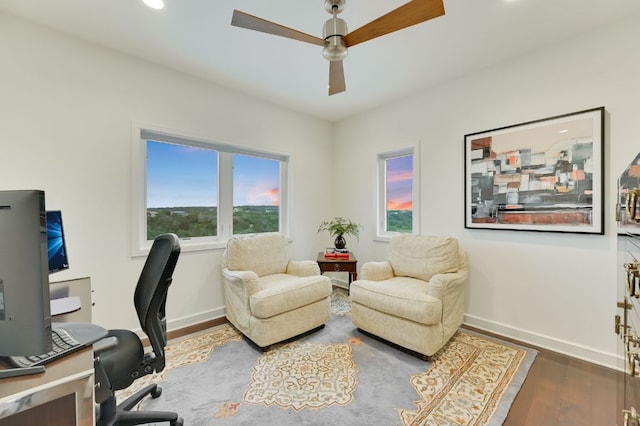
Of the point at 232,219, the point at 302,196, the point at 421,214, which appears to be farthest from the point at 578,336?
the point at 232,219

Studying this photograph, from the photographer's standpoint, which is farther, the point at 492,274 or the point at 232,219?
the point at 232,219

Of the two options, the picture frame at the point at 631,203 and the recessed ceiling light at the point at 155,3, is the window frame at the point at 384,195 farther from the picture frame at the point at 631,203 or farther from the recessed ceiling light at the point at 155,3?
the recessed ceiling light at the point at 155,3

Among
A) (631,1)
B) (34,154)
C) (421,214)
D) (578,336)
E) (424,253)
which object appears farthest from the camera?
(421,214)

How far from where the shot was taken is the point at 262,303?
233cm

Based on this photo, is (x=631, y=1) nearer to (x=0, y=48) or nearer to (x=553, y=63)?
(x=553, y=63)

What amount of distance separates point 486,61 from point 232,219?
3.17m

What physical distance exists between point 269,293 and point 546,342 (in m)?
2.48

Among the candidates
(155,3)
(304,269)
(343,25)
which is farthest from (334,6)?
(304,269)

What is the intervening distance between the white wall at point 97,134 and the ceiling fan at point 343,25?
1.53m

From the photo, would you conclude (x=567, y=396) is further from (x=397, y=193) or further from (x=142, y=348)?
(x=142, y=348)

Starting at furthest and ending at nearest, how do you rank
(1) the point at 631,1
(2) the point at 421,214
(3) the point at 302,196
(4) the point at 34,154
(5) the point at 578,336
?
(3) the point at 302,196, (2) the point at 421,214, (5) the point at 578,336, (4) the point at 34,154, (1) the point at 631,1

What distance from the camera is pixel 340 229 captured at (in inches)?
144

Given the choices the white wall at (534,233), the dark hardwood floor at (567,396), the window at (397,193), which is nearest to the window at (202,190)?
the window at (397,193)

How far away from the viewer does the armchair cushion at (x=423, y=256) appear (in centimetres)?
268
